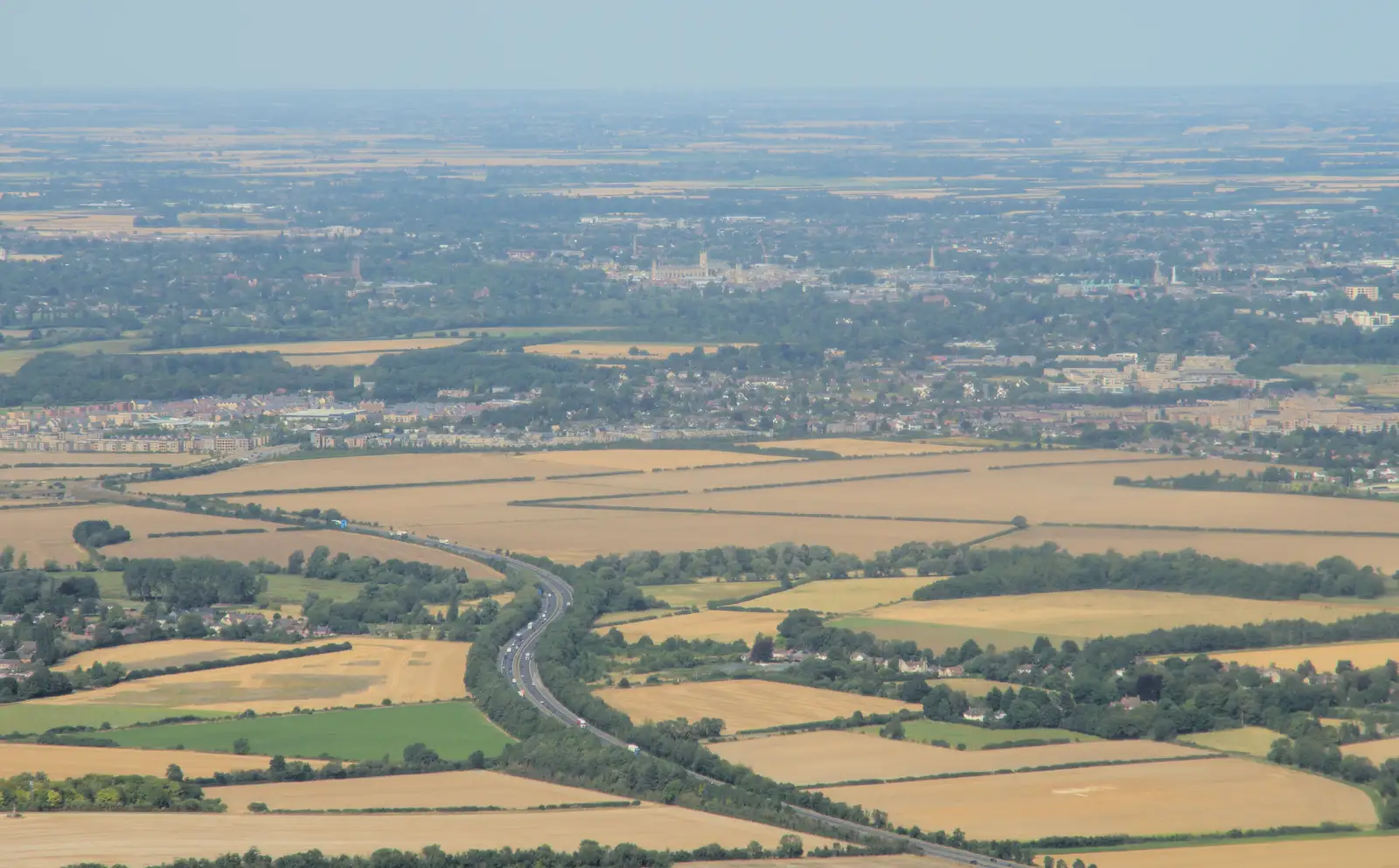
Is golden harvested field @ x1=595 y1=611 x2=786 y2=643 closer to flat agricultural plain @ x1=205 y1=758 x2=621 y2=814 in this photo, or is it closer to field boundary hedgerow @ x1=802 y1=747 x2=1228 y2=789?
field boundary hedgerow @ x1=802 y1=747 x2=1228 y2=789

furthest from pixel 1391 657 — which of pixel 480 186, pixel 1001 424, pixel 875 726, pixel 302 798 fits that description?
→ pixel 480 186

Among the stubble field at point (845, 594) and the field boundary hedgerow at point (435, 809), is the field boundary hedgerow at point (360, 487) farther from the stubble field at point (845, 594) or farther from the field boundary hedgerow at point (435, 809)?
the field boundary hedgerow at point (435, 809)

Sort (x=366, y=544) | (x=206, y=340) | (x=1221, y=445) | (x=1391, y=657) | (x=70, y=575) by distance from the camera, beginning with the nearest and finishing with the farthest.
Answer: (x=1391, y=657) < (x=70, y=575) < (x=366, y=544) < (x=1221, y=445) < (x=206, y=340)

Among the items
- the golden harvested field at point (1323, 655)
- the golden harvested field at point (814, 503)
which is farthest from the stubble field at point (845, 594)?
the golden harvested field at point (1323, 655)

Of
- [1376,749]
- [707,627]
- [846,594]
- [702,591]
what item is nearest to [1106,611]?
[846,594]

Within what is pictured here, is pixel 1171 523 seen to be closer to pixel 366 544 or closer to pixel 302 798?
pixel 366 544

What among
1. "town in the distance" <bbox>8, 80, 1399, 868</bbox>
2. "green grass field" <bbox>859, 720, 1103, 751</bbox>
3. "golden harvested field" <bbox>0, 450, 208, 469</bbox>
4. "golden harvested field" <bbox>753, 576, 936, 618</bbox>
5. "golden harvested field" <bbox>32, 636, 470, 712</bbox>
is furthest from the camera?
"golden harvested field" <bbox>0, 450, 208, 469</bbox>

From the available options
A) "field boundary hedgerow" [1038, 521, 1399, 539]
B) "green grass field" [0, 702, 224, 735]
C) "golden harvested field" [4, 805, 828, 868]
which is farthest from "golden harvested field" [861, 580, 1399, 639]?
"golden harvested field" [4, 805, 828, 868]
